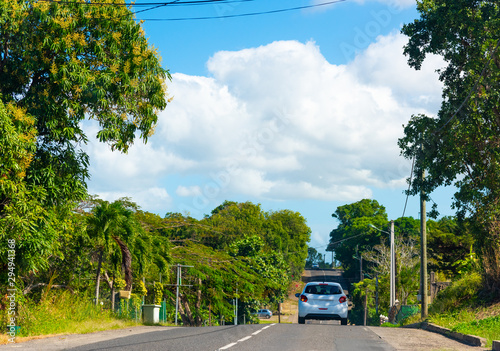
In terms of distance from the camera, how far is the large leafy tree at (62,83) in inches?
567

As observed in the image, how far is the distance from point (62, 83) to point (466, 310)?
1632 centimetres

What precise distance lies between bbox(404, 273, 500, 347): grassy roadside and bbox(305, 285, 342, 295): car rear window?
3.84 meters

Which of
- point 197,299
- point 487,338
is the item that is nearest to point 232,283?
point 197,299

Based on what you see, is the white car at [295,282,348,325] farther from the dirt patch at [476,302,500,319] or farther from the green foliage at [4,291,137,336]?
the green foliage at [4,291,137,336]

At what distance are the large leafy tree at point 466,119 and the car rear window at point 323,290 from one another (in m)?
5.63

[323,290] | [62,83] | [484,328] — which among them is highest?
[62,83]

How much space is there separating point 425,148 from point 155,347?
1559 centimetres

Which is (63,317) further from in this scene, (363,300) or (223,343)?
(363,300)

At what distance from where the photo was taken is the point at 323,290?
21625 millimetres

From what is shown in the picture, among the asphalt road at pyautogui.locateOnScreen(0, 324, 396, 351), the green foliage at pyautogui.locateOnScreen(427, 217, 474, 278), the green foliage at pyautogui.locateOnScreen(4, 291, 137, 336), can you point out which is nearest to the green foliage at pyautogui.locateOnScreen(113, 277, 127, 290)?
the green foliage at pyautogui.locateOnScreen(4, 291, 137, 336)

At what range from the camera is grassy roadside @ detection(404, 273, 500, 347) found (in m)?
17.2

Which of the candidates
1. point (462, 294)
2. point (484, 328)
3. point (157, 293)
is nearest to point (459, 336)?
point (484, 328)

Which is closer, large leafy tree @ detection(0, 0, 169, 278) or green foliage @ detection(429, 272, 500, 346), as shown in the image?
large leafy tree @ detection(0, 0, 169, 278)

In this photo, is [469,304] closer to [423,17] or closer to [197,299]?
[423,17]
